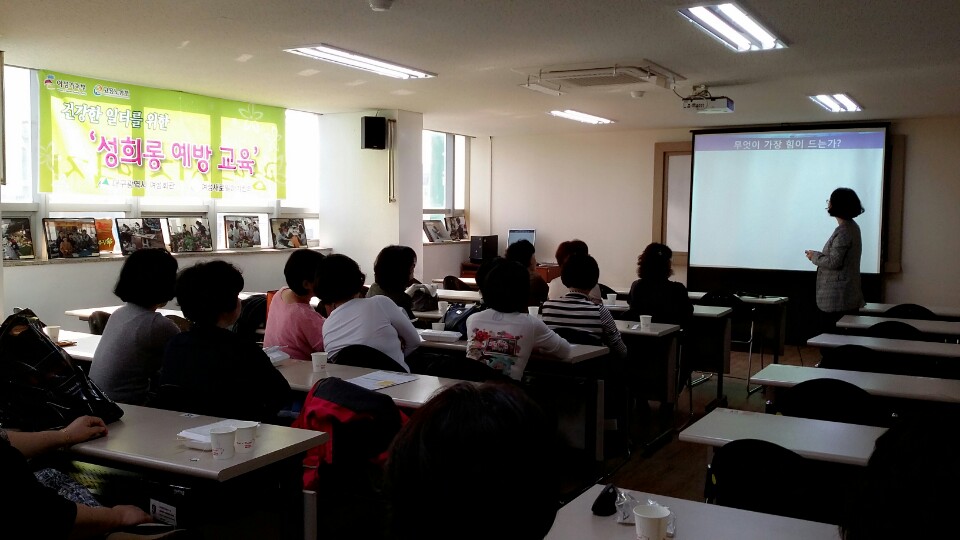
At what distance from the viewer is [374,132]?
9.09 meters

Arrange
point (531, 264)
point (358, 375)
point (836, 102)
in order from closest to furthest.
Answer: point (358, 375)
point (531, 264)
point (836, 102)

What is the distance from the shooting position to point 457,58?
621cm

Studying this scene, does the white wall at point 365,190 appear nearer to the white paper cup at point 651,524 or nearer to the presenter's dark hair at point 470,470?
the white paper cup at point 651,524

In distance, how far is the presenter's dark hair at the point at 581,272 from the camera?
5082 millimetres

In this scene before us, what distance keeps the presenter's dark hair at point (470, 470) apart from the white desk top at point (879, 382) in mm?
2862

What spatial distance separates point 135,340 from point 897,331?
180 inches

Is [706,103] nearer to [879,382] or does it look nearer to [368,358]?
[879,382]

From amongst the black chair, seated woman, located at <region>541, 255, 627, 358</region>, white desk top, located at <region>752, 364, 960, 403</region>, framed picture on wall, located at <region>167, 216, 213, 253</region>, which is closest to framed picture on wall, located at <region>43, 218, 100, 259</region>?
framed picture on wall, located at <region>167, 216, 213, 253</region>

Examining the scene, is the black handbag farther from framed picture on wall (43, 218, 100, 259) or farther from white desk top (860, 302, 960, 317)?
white desk top (860, 302, 960, 317)

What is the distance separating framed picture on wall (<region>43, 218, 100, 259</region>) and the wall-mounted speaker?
3061mm

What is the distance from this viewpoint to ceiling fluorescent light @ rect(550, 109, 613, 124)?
30.7 ft

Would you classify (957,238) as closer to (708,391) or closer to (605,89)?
(708,391)

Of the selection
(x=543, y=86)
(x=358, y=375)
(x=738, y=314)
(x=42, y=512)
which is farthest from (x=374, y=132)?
(x=42, y=512)

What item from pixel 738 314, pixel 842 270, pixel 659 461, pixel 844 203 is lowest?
pixel 659 461
